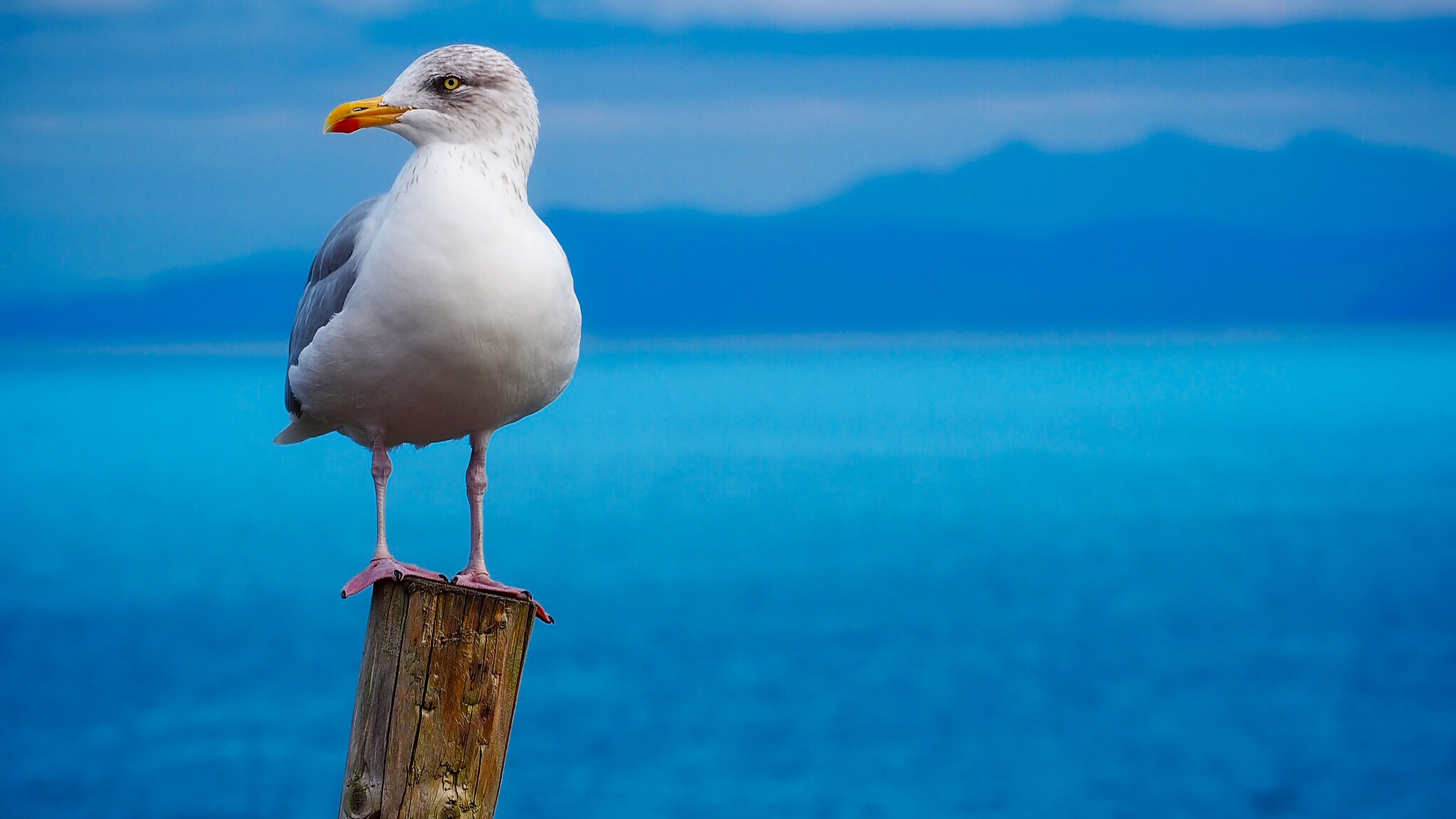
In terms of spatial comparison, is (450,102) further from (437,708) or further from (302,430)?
(437,708)

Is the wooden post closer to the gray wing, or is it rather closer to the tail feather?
the gray wing

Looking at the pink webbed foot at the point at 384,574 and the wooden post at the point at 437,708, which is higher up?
the pink webbed foot at the point at 384,574

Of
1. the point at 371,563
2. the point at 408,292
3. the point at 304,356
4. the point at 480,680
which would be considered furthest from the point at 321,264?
the point at 480,680

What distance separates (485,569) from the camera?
162 inches

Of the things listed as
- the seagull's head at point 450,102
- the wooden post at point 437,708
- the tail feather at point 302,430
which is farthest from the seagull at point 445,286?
the tail feather at point 302,430

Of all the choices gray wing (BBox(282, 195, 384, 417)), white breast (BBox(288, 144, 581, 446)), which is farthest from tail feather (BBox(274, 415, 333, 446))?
white breast (BBox(288, 144, 581, 446))

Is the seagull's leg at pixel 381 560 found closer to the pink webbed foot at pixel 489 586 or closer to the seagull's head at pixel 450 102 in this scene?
the pink webbed foot at pixel 489 586

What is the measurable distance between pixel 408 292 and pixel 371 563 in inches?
27.7

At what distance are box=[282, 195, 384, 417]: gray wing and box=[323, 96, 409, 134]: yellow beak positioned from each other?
0.21 meters

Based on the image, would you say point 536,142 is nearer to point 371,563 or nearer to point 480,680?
point 371,563

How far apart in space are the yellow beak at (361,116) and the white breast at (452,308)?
0.12 m

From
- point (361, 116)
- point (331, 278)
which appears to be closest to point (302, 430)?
point (331, 278)

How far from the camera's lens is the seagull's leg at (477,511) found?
398 centimetres

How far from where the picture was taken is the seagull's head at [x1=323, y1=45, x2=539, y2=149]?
3.87m
